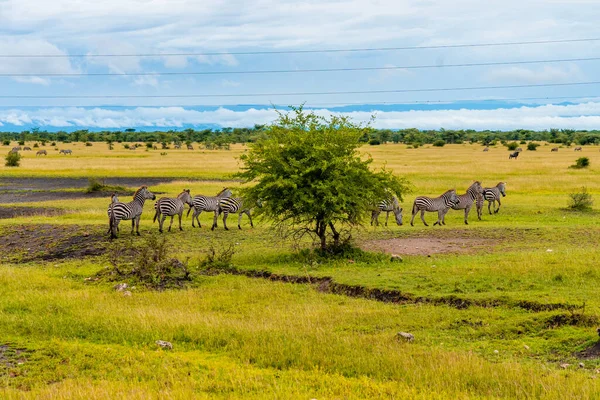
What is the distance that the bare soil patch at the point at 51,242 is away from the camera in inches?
851

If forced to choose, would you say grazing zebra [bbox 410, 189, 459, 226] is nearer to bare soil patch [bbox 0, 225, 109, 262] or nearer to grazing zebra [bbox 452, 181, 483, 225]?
grazing zebra [bbox 452, 181, 483, 225]

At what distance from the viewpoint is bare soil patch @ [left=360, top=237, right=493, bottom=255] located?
21.1m

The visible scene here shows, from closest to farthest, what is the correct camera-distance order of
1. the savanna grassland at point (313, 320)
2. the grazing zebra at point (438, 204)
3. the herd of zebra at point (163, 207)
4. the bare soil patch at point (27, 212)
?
the savanna grassland at point (313, 320)
the herd of zebra at point (163, 207)
the grazing zebra at point (438, 204)
the bare soil patch at point (27, 212)

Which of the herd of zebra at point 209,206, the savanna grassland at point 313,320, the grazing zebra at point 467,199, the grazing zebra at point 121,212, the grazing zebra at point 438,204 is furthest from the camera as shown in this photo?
the grazing zebra at point 467,199

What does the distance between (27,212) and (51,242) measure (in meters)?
11.2

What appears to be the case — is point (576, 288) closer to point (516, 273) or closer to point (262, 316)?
point (516, 273)

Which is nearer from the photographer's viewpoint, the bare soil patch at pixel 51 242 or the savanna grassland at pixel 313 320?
the savanna grassland at pixel 313 320

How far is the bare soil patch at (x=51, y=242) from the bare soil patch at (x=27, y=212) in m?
5.99

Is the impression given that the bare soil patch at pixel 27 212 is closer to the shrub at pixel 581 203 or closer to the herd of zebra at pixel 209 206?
the herd of zebra at pixel 209 206

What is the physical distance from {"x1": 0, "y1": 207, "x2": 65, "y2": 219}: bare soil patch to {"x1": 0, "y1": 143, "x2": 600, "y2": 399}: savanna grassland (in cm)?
683

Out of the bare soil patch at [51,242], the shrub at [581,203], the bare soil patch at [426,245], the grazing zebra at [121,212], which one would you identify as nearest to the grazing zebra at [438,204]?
the bare soil patch at [426,245]

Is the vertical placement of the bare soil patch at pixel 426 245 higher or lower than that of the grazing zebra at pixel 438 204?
lower

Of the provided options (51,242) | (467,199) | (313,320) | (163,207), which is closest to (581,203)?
(467,199)

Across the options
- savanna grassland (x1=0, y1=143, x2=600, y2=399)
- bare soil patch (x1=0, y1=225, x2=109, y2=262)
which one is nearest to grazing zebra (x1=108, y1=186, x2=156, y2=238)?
bare soil patch (x1=0, y1=225, x2=109, y2=262)
